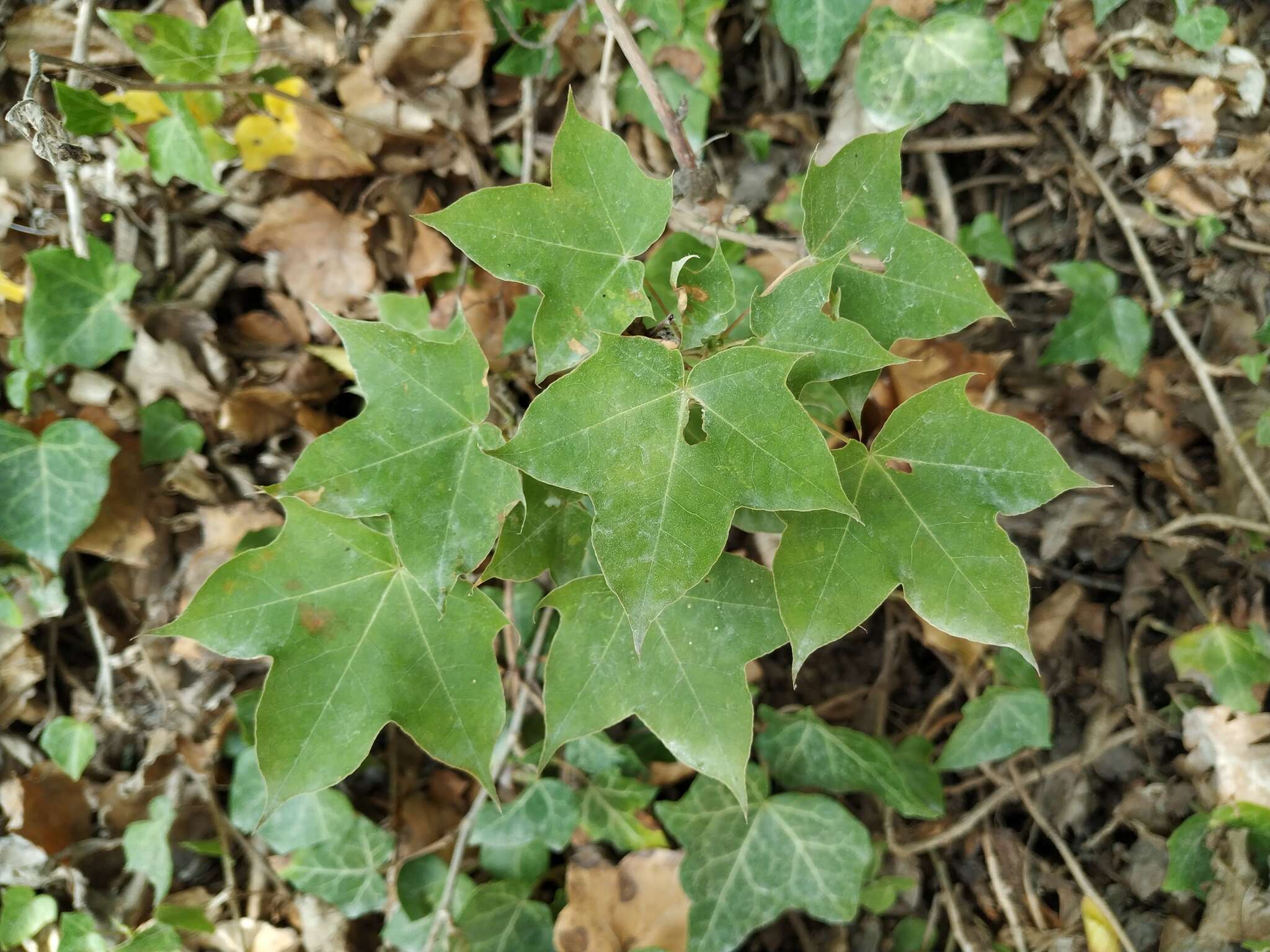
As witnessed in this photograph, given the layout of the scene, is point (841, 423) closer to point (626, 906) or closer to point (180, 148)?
point (626, 906)

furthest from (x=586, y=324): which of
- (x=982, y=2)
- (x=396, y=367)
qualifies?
(x=982, y=2)

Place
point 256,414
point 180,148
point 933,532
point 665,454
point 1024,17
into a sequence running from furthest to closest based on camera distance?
point 256,414 < point 1024,17 < point 180,148 < point 933,532 < point 665,454

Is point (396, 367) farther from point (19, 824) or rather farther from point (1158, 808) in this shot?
point (1158, 808)

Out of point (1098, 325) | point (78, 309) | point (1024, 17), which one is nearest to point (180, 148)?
point (78, 309)

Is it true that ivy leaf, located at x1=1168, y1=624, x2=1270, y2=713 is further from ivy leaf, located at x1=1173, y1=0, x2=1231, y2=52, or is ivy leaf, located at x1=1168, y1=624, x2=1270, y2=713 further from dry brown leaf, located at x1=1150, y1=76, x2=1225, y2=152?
ivy leaf, located at x1=1173, y1=0, x2=1231, y2=52

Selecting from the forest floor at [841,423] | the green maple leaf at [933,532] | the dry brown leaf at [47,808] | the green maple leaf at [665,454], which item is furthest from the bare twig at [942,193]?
the dry brown leaf at [47,808]

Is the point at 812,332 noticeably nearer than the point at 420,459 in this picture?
Yes
